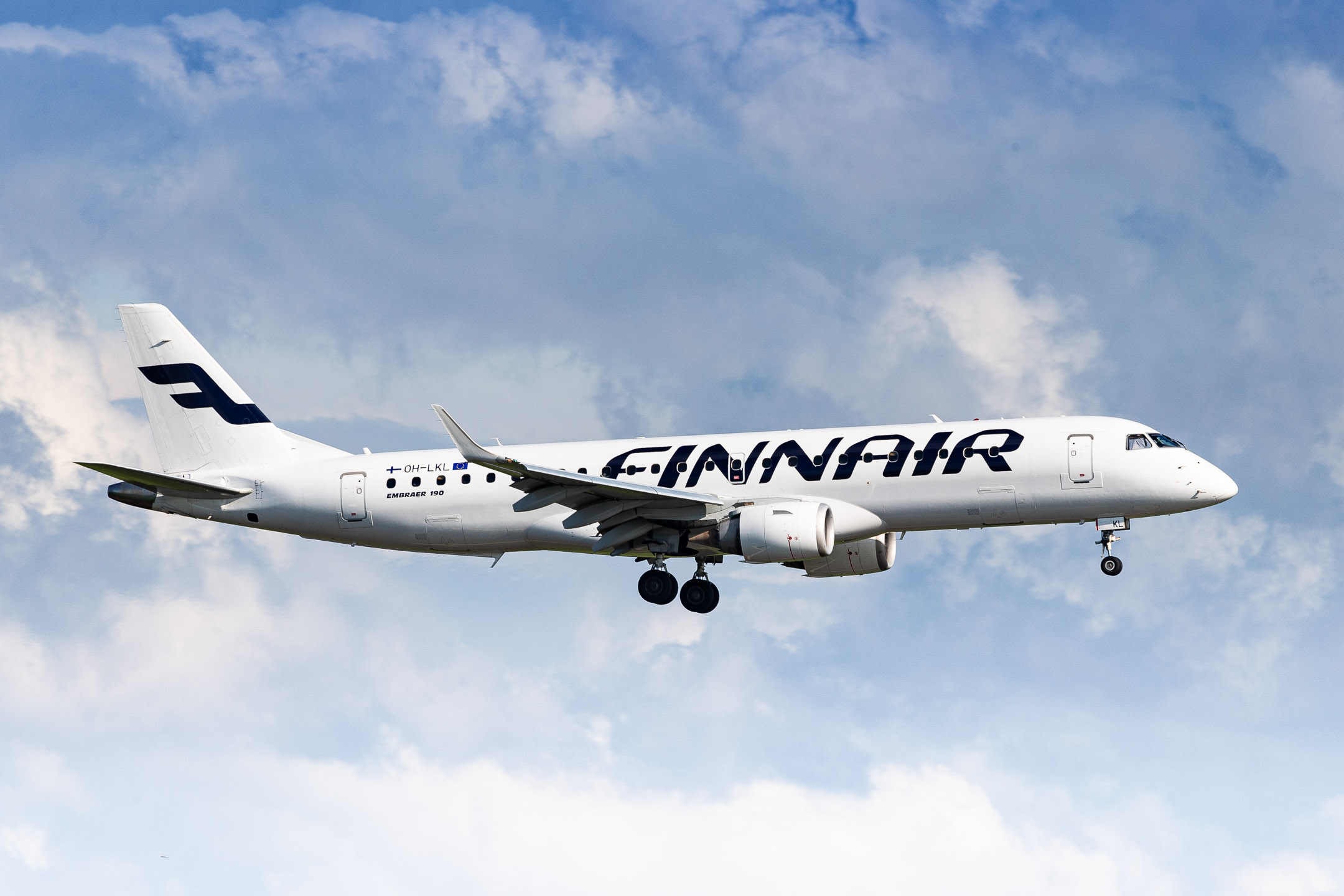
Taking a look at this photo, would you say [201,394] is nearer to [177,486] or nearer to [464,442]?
[177,486]

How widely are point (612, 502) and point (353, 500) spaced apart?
8.58 m

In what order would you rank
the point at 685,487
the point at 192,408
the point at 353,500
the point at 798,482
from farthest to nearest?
the point at 192,408
the point at 353,500
the point at 685,487
the point at 798,482

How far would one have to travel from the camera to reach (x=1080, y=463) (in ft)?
125

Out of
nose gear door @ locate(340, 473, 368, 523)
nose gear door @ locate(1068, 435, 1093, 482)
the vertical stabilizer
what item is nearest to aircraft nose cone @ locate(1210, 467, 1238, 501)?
nose gear door @ locate(1068, 435, 1093, 482)

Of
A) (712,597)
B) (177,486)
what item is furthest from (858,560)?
(177,486)

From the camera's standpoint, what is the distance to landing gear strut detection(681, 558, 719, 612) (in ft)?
136

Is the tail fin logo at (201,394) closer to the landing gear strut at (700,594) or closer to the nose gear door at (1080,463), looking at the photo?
the landing gear strut at (700,594)

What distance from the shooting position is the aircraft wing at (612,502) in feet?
125

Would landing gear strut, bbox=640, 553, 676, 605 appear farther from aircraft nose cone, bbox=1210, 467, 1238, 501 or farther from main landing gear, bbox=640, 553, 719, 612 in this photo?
aircraft nose cone, bbox=1210, 467, 1238, 501

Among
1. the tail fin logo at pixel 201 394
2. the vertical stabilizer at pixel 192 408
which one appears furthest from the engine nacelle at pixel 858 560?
the tail fin logo at pixel 201 394

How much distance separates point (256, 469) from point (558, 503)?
433 inches

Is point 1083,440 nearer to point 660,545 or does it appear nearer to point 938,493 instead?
point 938,493

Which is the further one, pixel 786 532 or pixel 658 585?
pixel 658 585

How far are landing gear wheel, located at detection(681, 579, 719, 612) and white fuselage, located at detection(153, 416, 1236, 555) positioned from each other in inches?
113
